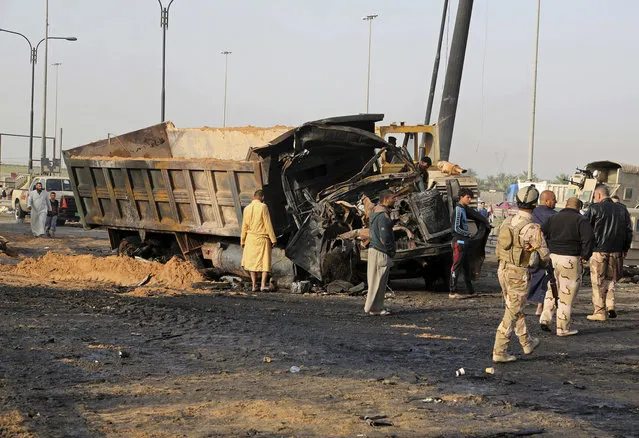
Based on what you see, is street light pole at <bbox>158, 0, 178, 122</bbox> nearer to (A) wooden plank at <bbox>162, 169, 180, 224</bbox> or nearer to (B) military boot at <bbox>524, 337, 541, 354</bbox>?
(A) wooden plank at <bbox>162, 169, 180, 224</bbox>

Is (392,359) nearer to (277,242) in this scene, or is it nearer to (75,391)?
(75,391)

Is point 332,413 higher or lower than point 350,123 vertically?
lower

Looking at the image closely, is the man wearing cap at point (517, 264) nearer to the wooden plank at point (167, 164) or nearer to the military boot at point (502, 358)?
the military boot at point (502, 358)

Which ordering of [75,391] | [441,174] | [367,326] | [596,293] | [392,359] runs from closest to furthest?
1. [75,391]
2. [392,359]
3. [367,326]
4. [596,293]
5. [441,174]

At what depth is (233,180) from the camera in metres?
14.3

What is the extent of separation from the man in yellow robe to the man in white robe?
42.2 ft

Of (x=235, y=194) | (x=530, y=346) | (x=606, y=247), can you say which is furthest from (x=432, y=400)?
(x=235, y=194)

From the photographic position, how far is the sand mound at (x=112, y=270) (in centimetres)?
1508

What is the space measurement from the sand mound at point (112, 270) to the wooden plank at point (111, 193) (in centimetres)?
99

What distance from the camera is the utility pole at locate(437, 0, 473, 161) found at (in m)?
22.5

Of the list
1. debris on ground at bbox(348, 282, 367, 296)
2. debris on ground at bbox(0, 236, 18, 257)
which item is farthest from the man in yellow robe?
debris on ground at bbox(0, 236, 18, 257)

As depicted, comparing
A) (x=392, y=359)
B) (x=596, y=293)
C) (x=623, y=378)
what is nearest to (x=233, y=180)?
(x=596, y=293)

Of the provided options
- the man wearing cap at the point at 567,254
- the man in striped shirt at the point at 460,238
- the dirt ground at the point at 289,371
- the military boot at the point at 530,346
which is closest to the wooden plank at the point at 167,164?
the dirt ground at the point at 289,371

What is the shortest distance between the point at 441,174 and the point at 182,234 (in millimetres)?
4474
